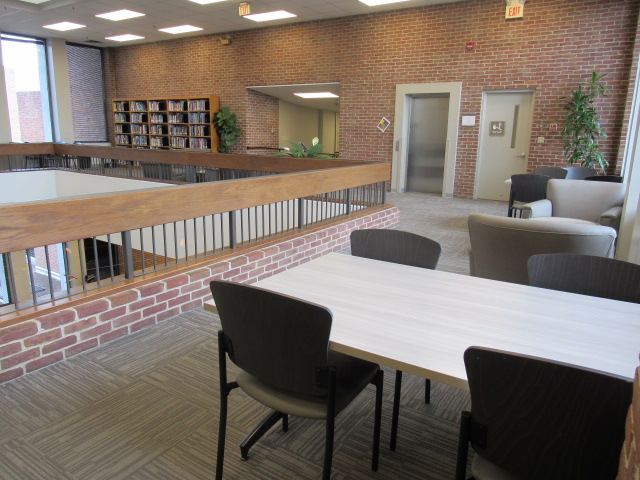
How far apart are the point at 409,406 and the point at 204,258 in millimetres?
1896

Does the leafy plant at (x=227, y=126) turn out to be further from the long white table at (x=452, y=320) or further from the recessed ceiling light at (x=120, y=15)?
the long white table at (x=452, y=320)

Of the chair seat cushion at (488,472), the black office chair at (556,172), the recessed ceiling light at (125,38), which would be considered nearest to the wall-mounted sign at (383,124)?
the black office chair at (556,172)

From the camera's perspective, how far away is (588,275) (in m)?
1.86

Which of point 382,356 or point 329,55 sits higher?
point 329,55

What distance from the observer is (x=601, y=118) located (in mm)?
6680

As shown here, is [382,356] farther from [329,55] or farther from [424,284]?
[329,55]

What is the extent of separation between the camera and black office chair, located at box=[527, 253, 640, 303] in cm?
179

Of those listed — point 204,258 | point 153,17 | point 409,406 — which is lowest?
point 409,406

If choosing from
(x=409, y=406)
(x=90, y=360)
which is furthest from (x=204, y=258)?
(x=409, y=406)

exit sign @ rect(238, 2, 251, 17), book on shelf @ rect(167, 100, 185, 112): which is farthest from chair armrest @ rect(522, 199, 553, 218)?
book on shelf @ rect(167, 100, 185, 112)

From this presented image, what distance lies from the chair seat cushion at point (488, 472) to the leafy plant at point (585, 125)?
6657 millimetres

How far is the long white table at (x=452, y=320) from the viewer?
129cm

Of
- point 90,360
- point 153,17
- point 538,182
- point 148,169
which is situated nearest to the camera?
point 90,360

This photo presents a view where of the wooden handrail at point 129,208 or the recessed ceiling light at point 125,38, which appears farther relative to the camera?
the recessed ceiling light at point 125,38
